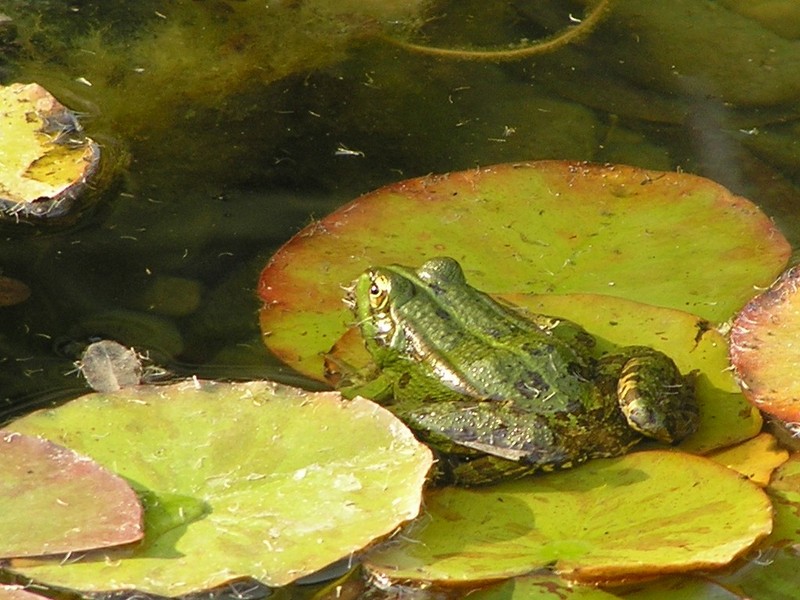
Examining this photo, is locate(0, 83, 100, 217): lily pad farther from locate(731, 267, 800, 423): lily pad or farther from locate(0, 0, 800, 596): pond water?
locate(731, 267, 800, 423): lily pad

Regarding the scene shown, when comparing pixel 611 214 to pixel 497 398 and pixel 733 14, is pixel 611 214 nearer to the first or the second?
pixel 497 398

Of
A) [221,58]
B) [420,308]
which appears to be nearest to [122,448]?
[420,308]

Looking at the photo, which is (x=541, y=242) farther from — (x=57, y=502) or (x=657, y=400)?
(x=57, y=502)

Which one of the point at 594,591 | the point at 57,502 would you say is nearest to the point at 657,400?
the point at 594,591

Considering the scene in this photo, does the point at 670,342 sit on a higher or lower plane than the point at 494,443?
higher

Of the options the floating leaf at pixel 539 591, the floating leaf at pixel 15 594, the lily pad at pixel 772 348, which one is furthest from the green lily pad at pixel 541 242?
the floating leaf at pixel 15 594

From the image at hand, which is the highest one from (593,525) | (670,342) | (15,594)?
(670,342)

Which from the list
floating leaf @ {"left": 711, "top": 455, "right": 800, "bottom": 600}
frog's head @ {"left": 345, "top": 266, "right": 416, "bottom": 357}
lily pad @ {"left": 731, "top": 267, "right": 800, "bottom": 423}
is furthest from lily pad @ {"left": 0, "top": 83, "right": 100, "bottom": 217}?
floating leaf @ {"left": 711, "top": 455, "right": 800, "bottom": 600}
